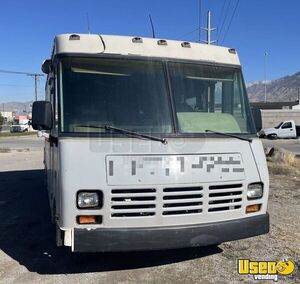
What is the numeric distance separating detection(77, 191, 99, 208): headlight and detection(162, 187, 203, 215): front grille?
75cm

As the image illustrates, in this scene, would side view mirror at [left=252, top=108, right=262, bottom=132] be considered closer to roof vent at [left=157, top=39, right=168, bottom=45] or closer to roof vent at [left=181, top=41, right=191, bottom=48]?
roof vent at [left=181, top=41, right=191, bottom=48]

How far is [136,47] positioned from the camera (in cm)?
540

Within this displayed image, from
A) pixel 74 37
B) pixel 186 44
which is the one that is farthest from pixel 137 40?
pixel 74 37

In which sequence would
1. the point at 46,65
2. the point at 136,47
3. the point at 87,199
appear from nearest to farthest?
1. the point at 87,199
2. the point at 136,47
3. the point at 46,65

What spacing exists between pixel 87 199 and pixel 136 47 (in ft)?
6.82

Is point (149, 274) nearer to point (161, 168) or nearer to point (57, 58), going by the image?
point (161, 168)

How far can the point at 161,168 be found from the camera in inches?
184

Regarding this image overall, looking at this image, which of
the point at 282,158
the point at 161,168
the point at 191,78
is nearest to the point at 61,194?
the point at 161,168

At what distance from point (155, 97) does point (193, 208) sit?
143 cm

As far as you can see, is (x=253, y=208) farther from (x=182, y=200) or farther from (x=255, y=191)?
(x=182, y=200)

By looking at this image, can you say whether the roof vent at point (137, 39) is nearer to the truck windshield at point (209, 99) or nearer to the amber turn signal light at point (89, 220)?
the truck windshield at point (209, 99)
